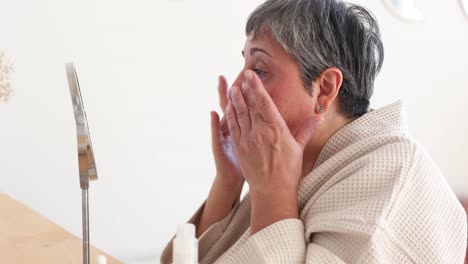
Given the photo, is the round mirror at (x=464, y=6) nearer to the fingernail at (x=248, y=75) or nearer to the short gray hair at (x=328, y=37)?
the short gray hair at (x=328, y=37)

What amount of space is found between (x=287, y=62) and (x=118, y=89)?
1.10 m

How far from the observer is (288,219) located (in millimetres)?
904

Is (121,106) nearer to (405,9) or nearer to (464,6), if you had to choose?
(405,9)

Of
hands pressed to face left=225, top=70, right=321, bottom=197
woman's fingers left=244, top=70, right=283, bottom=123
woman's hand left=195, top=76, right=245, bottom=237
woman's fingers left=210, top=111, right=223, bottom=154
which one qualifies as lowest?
woman's hand left=195, top=76, right=245, bottom=237

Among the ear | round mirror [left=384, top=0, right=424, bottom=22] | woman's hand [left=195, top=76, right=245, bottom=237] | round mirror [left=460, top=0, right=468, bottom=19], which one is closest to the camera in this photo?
the ear

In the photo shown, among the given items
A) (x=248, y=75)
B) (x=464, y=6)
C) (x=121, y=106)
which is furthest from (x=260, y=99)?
(x=464, y=6)

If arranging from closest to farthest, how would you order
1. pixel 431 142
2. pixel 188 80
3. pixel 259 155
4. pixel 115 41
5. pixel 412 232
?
pixel 412 232 < pixel 259 155 < pixel 115 41 < pixel 188 80 < pixel 431 142

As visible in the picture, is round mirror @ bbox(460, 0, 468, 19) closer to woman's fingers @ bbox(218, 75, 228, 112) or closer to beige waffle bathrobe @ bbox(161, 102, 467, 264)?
woman's fingers @ bbox(218, 75, 228, 112)

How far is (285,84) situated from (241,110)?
0.29ft

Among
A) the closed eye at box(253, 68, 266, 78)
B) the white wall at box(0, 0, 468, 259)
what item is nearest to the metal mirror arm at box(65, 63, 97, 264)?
the closed eye at box(253, 68, 266, 78)

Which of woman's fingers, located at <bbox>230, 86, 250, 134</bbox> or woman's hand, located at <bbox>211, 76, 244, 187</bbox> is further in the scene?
woman's hand, located at <bbox>211, 76, 244, 187</bbox>

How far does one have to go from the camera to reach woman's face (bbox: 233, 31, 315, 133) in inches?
41.1

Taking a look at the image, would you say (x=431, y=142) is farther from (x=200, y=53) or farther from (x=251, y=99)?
(x=251, y=99)

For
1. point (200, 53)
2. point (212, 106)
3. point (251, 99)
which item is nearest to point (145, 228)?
point (212, 106)
